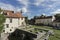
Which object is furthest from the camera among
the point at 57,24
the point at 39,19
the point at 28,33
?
the point at 39,19

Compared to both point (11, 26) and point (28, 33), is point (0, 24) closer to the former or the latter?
point (28, 33)

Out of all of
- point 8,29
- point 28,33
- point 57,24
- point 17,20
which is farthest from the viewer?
point 57,24

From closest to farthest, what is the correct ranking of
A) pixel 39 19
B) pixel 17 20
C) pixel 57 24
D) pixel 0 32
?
pixel 0 32, pixel 17 20, pixel 57 24, pixel 39 19

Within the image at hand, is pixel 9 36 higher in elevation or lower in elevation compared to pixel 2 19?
lower

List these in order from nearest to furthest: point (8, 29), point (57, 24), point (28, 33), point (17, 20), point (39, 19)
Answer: point (28, 33) → point (8, 29) → point (17, 20) → point (57, 24) → point (39, 19)

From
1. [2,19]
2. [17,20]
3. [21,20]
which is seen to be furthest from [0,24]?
[21,20]

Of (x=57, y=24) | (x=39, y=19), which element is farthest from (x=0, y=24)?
(x=39, y=19)

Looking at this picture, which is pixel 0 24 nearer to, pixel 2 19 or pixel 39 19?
pixel 2 19

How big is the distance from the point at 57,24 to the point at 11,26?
30.2 metres

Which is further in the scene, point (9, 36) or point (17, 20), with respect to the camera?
point (17, 20)

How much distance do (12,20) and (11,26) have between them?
97.7 inches

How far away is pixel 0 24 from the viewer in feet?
130

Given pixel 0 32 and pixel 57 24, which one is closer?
pixel 0 32

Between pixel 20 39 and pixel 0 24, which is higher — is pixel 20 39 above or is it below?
below
